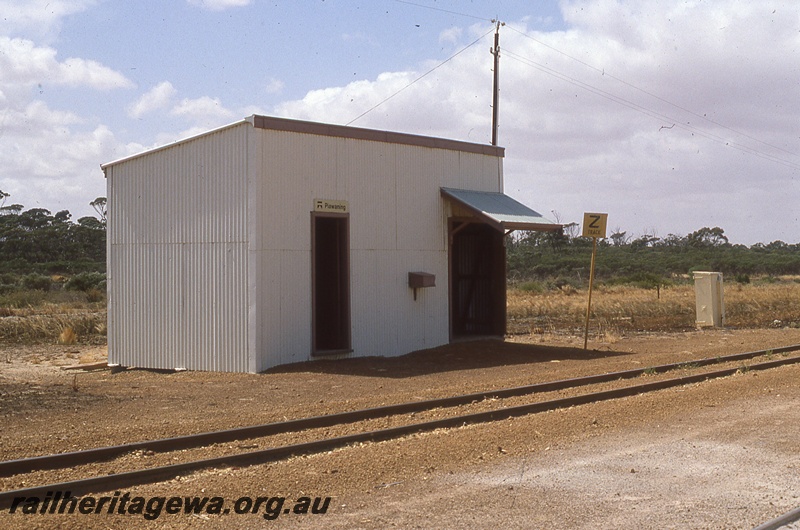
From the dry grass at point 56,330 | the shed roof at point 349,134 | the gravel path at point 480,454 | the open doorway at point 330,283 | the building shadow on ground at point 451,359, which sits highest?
the shed roof at point 349,134

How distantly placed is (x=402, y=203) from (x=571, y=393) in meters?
7.72

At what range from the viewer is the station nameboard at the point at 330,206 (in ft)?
61.6

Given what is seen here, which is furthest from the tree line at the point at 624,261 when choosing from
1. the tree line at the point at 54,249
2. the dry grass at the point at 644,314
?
the tree line at the point at 54,249

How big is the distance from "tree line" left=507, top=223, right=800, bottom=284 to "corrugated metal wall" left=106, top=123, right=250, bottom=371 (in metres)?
46.4

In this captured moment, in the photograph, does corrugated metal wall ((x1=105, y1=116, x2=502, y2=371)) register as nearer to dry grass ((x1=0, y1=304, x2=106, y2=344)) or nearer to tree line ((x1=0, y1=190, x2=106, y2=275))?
dry grass ((x1=0, y1=304, x2=106, y2=344))

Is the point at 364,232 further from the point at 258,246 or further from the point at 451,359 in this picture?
the point at 451,359

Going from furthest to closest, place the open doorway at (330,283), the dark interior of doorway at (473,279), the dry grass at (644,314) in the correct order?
the dry grass at (644,314) → the dark interior of doorway at (473,279) → the open doorway at (330,283)

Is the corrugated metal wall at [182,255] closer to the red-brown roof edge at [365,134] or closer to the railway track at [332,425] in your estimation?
the red-brown roof edge at [365,134]

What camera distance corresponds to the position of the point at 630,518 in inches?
283

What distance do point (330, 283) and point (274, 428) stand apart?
32.6 ft

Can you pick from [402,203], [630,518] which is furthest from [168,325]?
[630,518]

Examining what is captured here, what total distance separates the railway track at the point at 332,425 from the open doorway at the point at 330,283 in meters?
5.75

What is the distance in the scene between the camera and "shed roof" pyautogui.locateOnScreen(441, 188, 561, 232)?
20.5 meters

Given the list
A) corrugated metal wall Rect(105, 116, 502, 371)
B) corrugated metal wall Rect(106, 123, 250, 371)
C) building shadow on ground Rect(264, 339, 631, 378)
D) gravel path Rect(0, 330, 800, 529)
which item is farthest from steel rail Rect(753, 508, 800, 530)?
corrugated metal wall Rect(106, 123, 250, 371)
